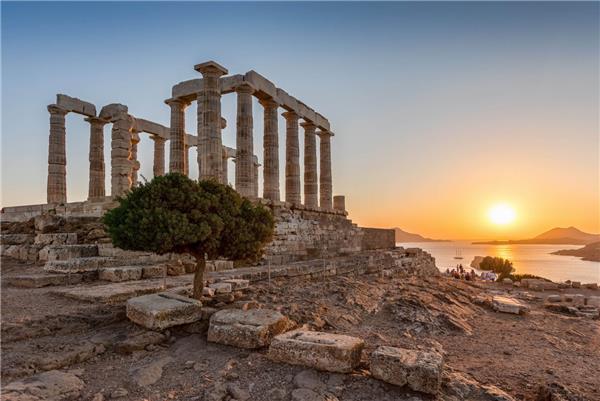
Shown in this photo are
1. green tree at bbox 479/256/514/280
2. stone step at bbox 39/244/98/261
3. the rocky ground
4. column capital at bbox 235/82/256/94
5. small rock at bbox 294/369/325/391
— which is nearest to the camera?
the rocky ground

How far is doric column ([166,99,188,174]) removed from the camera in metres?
18.6

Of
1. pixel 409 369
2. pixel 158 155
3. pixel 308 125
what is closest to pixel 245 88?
pixel 308 125

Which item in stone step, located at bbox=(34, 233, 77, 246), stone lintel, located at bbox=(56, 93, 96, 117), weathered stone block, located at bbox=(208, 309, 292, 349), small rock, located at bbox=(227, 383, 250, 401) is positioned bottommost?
small rock, located at bbox=(227, 383, 250, 401)

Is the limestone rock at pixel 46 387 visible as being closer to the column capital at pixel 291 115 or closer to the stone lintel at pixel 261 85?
the stone lintel at pixel 261 85

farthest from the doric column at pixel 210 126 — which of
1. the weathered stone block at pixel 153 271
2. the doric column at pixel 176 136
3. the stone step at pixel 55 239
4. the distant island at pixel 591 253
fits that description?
the distant island at pixel 591 253

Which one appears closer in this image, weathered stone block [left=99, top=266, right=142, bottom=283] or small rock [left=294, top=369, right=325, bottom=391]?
small rock [left=294, top=369, right=325, bottom=391]

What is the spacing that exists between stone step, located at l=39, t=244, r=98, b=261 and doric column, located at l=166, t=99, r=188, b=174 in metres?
7.60

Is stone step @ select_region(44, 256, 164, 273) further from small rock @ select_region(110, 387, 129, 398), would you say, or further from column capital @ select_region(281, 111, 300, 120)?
column capital @ select_region(281, 111, 300, 120)

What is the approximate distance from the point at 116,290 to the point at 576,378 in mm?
8694

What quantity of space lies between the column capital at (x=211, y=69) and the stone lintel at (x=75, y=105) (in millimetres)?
8459

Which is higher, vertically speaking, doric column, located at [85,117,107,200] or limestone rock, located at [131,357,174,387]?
doric column, located at [85,117,107,200]

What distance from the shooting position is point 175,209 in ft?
23.0

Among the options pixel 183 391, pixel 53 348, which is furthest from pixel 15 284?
pixel 183 391

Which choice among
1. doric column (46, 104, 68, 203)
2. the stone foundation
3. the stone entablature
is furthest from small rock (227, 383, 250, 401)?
doric column (46, 104, 68, 203)
